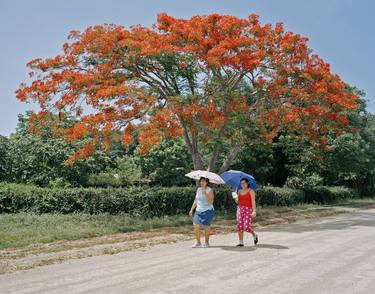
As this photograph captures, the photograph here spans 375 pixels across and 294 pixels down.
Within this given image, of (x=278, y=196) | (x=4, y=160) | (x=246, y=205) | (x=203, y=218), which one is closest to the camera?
(x=203, y=218)

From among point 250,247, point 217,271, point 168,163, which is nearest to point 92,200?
point 250,247

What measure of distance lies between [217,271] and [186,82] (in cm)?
1155

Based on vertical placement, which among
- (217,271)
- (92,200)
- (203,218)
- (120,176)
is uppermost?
(120,176)

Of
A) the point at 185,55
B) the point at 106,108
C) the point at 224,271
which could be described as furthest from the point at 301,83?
the point at 224,271

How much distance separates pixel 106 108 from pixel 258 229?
270 inches

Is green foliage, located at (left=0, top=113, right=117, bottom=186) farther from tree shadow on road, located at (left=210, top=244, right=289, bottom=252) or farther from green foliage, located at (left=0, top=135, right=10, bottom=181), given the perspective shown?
tree shadow on road, located at (left=210, top=244, right=289, bottom=252)

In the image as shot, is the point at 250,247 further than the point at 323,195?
No

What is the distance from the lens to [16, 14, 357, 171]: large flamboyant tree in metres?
16.2

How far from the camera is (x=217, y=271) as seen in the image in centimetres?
798

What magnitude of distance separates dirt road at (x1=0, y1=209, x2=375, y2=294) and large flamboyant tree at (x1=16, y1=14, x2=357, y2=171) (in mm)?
6159

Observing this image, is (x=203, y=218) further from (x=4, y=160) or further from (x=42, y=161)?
(x=4, y=160)

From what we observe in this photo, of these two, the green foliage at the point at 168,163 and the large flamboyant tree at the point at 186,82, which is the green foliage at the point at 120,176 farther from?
the large flamboyant tree at the point at 186,82

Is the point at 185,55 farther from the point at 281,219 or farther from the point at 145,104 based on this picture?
the point at 281,219

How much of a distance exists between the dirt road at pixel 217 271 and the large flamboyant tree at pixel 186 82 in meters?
6.16
